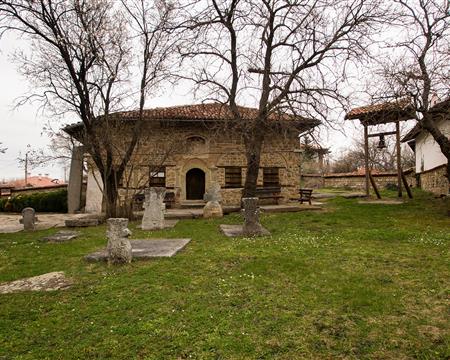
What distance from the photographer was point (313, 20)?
11.3 metres

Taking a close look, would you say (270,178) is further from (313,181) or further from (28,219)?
(313,181)

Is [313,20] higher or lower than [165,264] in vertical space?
higher

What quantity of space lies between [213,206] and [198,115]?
618cm

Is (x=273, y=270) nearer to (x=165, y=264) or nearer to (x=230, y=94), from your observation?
(x=165, y=264)

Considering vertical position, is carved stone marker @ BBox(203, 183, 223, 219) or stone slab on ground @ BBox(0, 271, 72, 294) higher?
carved stone marker @ BBox(203, 183, 223, 219)

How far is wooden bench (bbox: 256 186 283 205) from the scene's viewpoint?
15494mm

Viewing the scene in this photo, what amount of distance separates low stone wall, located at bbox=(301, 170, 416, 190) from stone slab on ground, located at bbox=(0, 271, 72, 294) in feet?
69.5

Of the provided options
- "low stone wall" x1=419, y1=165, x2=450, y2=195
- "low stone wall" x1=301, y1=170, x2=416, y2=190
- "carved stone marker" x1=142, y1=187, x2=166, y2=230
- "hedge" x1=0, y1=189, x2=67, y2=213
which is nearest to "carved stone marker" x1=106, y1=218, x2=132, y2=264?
"carved stone marker" x1=142, y1=187, x2=166, y2=230

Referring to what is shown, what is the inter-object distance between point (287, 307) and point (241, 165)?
13.5 meters

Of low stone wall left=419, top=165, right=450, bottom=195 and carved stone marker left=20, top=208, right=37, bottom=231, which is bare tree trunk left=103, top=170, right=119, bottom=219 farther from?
low stone wall left=419, top=165, right=450, bottom=195

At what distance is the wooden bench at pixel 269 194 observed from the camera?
15.5 metres

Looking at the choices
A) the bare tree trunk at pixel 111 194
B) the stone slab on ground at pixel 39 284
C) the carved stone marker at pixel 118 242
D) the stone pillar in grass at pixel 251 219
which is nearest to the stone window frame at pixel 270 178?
the bare tree trunk at pixel 111 194

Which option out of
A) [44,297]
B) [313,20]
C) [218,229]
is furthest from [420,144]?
[44,297]

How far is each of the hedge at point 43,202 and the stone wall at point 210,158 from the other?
2.36m
